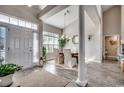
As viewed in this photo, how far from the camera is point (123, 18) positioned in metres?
7.57

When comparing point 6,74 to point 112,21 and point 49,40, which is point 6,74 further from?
point 112,21

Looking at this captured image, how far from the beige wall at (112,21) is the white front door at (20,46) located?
6.35 meters

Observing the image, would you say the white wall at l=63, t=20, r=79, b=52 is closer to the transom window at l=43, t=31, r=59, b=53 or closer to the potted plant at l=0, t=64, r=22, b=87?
the transom window at l=43, t=31, r=59, b=53

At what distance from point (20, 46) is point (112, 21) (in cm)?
728

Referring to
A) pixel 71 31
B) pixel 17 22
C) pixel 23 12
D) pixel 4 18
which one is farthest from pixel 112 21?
pixel 4 18

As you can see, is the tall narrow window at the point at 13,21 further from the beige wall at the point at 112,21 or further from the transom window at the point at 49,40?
the beige wall at the point at 112,21

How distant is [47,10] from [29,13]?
0.95m

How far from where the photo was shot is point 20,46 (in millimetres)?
4715

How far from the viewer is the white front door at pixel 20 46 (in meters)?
4.29
